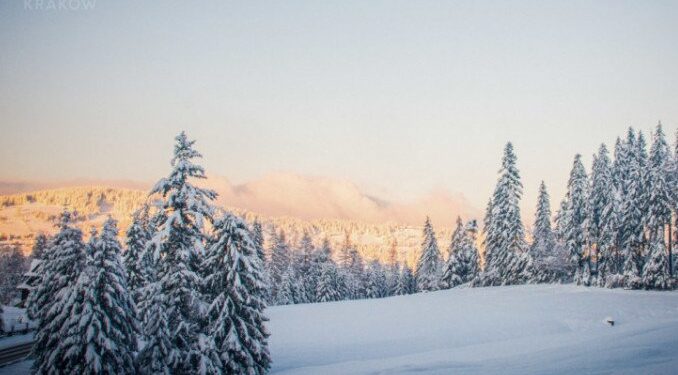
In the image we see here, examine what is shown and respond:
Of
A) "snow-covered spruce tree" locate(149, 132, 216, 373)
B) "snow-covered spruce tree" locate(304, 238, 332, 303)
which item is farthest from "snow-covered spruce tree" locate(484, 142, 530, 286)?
"snow-covered spruce tree" locate(149, 132, 216, 373)

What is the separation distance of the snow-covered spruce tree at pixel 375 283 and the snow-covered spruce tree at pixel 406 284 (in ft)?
15.6

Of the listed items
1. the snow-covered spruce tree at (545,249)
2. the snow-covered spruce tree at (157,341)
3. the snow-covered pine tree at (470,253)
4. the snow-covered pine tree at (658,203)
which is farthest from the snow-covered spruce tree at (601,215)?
the snow-covered spruce tree at (157,341)

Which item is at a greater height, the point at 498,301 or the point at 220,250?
the point at 220,250

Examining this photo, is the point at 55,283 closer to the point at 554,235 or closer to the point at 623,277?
the point at 623,277

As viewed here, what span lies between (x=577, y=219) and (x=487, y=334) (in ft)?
107

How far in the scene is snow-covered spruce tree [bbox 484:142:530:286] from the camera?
55.5 metres

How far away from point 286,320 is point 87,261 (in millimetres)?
25706

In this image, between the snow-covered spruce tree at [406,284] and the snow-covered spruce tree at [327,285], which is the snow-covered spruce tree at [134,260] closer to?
the snow-covered spruce tree at [327,285]

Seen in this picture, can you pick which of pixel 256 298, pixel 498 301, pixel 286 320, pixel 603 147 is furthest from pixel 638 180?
pixel 256 298

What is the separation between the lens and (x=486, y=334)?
3128cm

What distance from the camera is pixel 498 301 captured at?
43.4 meters

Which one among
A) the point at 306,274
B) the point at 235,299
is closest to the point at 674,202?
the point at 235,299

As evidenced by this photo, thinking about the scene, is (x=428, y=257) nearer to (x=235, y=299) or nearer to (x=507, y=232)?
(x=507, y=232)

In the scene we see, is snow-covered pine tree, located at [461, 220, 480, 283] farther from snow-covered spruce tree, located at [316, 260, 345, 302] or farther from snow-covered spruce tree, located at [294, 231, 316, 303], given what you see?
snow-covered spruce tree, located at [294, 231, 316, 303]
